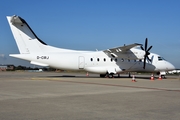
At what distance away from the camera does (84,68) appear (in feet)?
103

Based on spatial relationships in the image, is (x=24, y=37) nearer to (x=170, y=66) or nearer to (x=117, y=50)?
(x=117, y=50)

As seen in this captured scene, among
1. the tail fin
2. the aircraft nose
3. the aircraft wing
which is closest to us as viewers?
the tail fin

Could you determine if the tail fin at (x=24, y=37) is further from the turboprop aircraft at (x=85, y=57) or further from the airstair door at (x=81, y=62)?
the airstair door at (x=81, y=62)

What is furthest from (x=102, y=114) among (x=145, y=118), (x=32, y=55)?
(x=32, y=55)

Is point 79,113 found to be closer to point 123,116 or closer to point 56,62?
point 123,116

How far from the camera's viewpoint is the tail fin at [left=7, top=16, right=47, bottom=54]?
93.9 ft

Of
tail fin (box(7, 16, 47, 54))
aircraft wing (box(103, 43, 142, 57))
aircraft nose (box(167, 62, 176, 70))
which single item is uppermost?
tail fin (box(7, 16, 47, 54))

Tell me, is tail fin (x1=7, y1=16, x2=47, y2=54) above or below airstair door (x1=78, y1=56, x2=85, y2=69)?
above

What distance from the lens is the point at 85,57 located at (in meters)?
31.3

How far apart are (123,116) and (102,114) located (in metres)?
0.71


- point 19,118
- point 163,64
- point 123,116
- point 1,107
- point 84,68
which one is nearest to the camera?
point 19,118

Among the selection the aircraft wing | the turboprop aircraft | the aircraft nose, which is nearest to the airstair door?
the turboprop aircraft

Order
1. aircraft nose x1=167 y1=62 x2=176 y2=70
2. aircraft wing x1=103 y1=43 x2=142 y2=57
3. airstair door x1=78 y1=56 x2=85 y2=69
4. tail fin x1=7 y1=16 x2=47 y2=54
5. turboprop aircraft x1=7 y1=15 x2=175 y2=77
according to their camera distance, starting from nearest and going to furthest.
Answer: tail fin x1=7 y1=16 x2=47 y2=54 → turboprop aircraft x1=7 y1=15 x2=175 y2=77 → aircraft wing x1=103 y1=43 x2=142 y2=57 → airstair door x1=78 y1=56 x2=85 y2=69 → aircraft nose x1=167 y1=62 x2=176 y2=70

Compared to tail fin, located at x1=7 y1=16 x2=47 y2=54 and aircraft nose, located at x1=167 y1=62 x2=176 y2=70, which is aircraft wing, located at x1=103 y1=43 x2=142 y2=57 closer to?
aircraft nose, located at x1=167 y1=62 x2=176 y2=70
